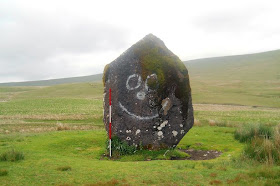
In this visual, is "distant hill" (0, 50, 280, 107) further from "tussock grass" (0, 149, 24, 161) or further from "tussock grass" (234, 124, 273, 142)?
"tussock grass" (0, 149, 24, 161)

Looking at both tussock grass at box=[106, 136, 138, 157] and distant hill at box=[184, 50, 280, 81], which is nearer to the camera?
tussock grass at box=[106, 136, 138, 157]

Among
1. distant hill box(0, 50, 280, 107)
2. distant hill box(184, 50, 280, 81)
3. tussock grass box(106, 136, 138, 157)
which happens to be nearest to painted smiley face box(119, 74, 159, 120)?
tussock grass box(106, 136, 138, 157)

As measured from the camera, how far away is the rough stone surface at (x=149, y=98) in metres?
13.9

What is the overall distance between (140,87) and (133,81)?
17.1 inches

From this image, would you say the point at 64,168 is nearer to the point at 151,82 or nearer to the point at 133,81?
the point at 133,81

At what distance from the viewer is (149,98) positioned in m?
13.9

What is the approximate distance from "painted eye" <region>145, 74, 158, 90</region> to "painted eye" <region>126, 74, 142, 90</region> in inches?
15.1

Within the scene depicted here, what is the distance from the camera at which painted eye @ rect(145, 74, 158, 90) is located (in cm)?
1386

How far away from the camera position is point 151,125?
546 inches

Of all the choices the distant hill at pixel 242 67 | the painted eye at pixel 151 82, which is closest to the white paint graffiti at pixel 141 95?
the painted eye at pixel 151 82

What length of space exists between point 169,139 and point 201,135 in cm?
600

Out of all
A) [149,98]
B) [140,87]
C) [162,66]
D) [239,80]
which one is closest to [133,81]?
[140,87]

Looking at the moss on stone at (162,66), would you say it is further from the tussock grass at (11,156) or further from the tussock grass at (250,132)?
the tussock grass at (11,156)

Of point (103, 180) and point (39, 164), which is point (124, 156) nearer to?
point (39, 164)
